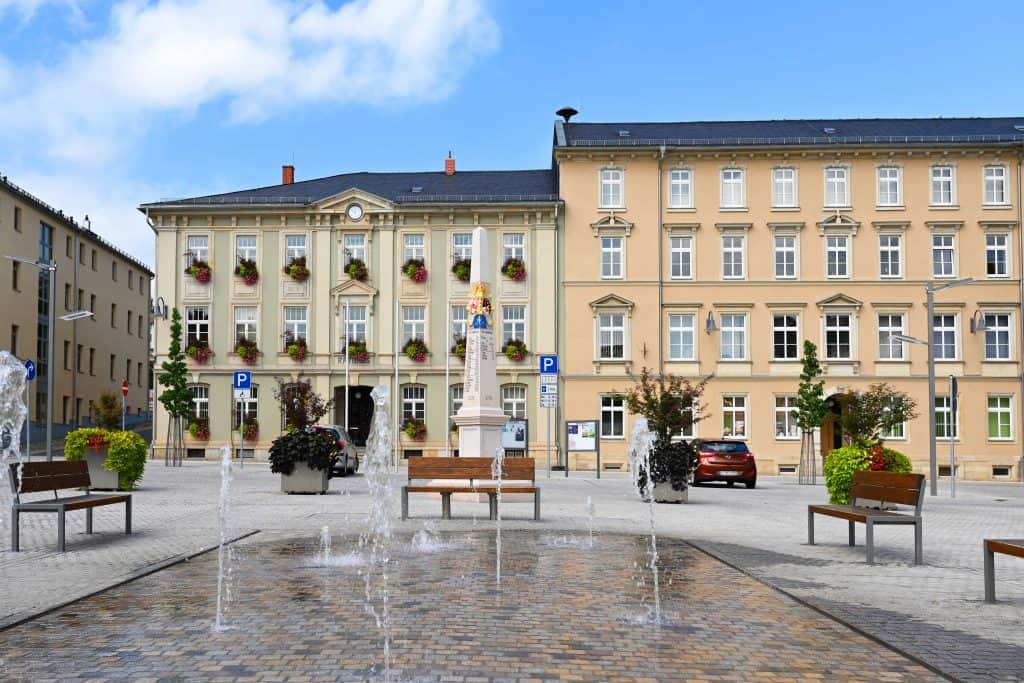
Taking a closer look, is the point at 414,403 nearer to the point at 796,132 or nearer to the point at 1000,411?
the point at 796,132

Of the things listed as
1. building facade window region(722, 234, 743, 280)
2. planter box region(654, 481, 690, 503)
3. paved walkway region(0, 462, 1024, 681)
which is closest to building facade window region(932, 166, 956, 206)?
building facade window region(722, 234, 743, 280)

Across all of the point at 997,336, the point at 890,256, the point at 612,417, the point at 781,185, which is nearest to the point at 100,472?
the point at 612,417

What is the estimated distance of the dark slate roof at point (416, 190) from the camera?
42.7m

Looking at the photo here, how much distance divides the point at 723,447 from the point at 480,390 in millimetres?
12642

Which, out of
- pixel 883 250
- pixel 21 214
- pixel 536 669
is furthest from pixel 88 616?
pixel 21 214

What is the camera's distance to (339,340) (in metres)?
42.3

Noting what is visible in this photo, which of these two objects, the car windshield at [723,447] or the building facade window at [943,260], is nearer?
the car windshield at [723,447]

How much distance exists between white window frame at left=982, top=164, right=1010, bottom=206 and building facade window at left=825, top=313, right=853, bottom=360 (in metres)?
7.24

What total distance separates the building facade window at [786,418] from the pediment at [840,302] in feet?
12.8

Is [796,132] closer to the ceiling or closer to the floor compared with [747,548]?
closer to the ceiling

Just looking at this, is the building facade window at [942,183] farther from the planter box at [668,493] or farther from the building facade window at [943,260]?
the planter box at [668,493]

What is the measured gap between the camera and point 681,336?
137 feet

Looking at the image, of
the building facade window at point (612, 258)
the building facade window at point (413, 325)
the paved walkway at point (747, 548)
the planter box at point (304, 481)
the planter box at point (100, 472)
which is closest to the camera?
the paved walkway at point (747, 548)

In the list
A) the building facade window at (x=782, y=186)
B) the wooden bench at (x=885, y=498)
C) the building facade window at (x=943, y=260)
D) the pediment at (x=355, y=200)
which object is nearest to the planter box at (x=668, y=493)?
the wooden bench at (x=885, y=498)
